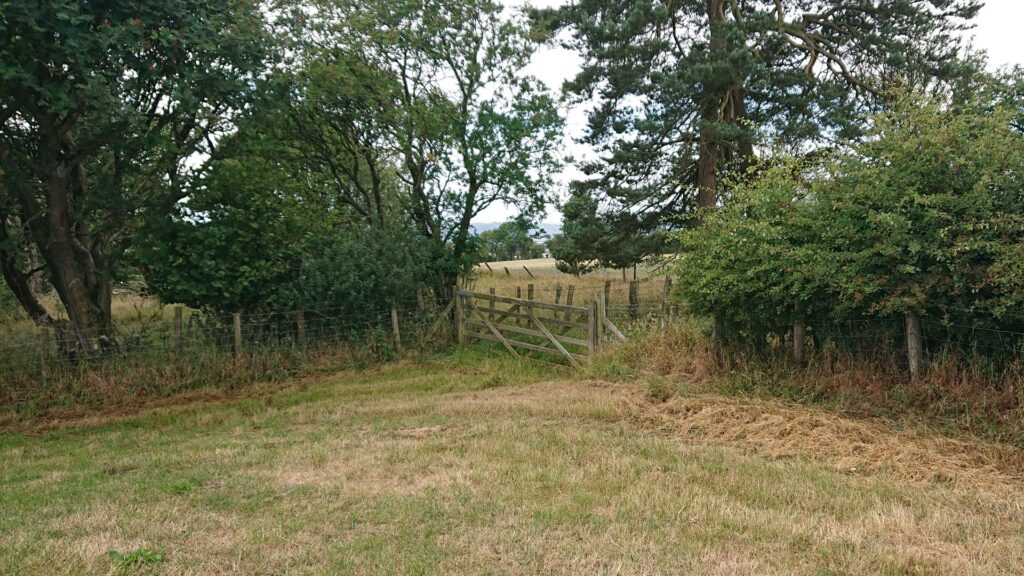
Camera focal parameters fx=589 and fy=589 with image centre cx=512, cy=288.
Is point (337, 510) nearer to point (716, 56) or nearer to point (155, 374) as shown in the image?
point (155, 374)

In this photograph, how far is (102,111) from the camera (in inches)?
359

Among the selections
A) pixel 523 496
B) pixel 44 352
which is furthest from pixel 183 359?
pixel 523 496

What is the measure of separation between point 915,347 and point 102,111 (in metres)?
11.8

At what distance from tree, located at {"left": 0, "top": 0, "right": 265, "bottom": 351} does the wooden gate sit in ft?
23.1

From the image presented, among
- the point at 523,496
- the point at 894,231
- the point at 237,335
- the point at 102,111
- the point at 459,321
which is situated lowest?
the point at 523,496

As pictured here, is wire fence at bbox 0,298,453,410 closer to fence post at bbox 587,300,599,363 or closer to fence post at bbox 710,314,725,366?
fence post at bbox 587,300,599,363

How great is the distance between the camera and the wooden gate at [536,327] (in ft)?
38.7

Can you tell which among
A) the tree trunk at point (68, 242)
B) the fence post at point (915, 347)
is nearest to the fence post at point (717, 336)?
the fence post at point (915, 347)

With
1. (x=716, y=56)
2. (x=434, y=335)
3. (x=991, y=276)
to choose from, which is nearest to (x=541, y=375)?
(x=434, y=335)

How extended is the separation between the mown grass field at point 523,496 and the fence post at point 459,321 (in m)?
6.44

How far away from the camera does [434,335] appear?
14750 mm

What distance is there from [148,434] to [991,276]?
421 inches

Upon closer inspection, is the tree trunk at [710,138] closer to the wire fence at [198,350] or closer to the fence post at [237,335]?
the wire fence at [198,350]

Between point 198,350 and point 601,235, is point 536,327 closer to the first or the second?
point 601,235
